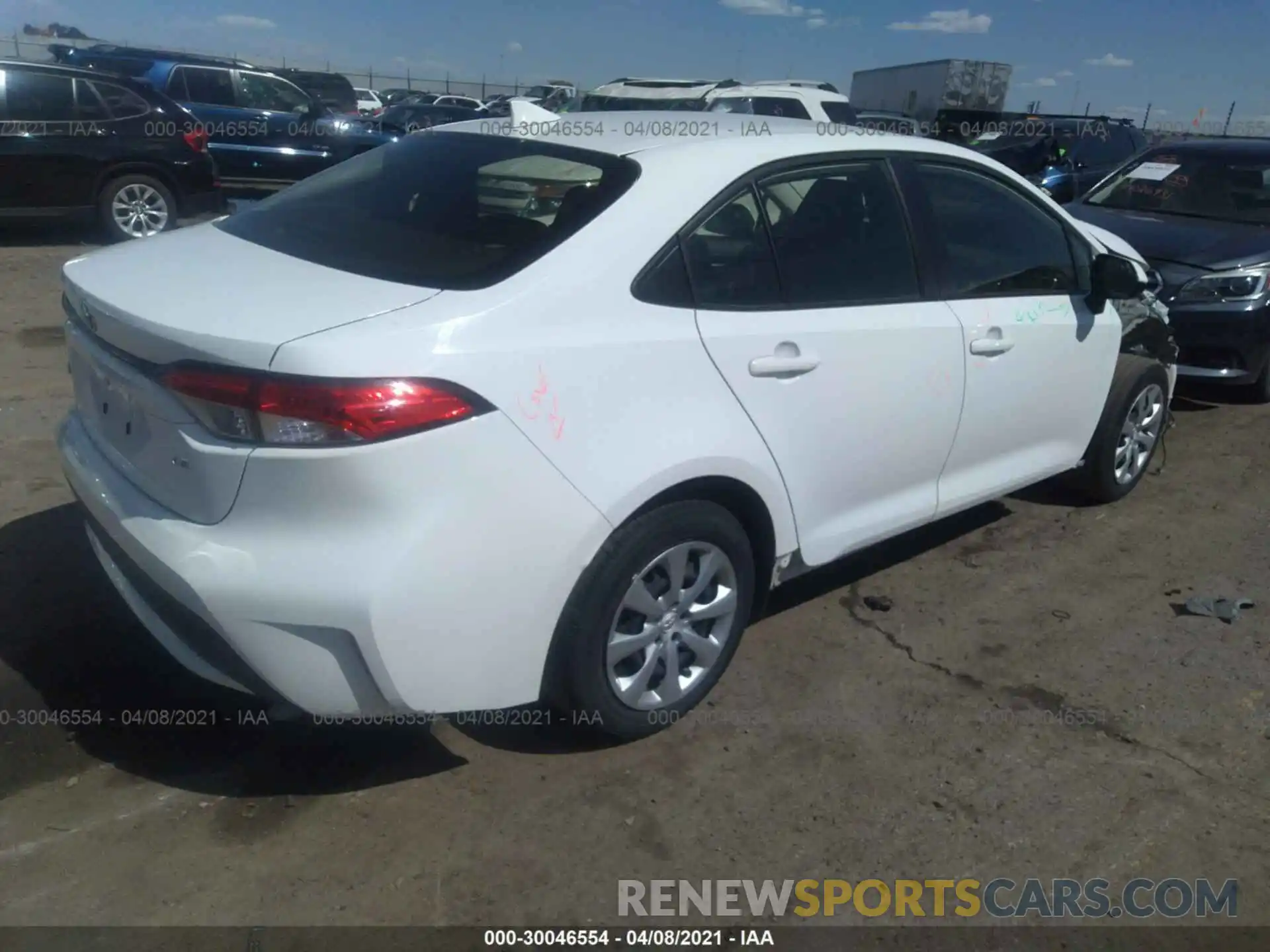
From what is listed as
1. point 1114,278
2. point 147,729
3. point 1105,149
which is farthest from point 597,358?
point 1105,149

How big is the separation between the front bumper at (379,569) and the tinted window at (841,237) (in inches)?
42.9

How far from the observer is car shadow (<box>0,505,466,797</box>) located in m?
2.91

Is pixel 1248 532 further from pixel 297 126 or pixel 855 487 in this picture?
pixel 297 126

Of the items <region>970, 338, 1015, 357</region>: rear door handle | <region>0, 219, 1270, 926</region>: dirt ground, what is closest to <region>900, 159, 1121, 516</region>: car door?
<region>970, 338, 1015, 357</region>: rear door handle

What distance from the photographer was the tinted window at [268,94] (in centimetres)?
1338

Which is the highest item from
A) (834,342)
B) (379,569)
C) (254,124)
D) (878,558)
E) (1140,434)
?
(834,342)

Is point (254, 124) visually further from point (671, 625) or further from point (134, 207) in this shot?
point (671, 625)

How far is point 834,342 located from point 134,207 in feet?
29.8

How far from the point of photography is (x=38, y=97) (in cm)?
966

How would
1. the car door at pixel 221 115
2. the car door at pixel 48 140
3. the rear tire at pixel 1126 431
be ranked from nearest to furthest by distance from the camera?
the rear tire at pixel 1126 431
the car door at pixel 48 140
the car door at pixel 221 115

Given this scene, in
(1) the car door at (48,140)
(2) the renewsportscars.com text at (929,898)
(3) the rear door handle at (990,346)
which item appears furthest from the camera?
(1) the car door at (48,140)

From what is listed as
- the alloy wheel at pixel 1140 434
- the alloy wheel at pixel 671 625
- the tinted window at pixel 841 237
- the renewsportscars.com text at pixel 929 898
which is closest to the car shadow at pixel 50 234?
the tinted window at pixel 841 237

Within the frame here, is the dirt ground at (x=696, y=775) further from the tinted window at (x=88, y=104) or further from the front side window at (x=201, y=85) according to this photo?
the front side window at (x=201, y=85)

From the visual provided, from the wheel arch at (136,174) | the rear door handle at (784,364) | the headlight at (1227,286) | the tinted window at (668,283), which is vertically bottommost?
the wheel arch at (136,174)
